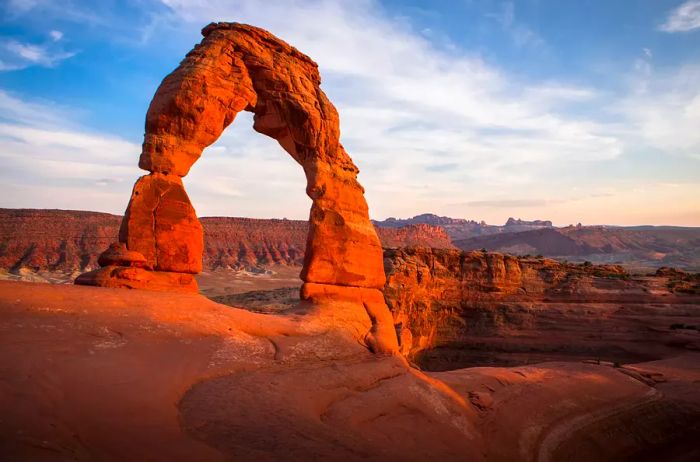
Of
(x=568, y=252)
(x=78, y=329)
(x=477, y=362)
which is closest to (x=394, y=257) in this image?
(x=477, y=362)

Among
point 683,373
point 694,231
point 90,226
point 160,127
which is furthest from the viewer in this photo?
point 694,231

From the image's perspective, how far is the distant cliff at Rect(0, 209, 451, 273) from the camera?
55.8m

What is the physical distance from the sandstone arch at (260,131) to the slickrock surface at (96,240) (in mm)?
43282

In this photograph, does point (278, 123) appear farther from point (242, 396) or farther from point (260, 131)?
point (242, 396)

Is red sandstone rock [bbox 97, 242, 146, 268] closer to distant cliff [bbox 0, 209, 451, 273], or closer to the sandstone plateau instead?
the sandstone plateau

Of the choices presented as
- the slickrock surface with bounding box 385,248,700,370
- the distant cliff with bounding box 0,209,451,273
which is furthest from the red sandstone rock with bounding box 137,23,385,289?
the distant cliff with bounding box 0,209,451,273

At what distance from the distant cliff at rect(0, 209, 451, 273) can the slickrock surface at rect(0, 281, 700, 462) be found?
177 ft

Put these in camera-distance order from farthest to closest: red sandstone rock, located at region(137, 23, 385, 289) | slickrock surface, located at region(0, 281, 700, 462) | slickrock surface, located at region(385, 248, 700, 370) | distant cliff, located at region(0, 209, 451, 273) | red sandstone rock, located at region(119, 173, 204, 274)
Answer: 1. distant cliff, located at region(0, 209, 451, 273)
2. slickrock surface, located at region(385, 248, 700, 370)
3. red sandstone rock, located at region(137, 23, 385, 289)
4. red sandstone rock, located at region(119, 173, 204, 274)
5. slickrock surface, located at region(0, 281, 700, 462)

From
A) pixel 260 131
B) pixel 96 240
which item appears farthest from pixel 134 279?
pixel 96 240

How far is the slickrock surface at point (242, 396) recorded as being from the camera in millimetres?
4711

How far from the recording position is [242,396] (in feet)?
20.9

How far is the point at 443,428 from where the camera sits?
8.49 metres

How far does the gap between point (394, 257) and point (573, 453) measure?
582 inches

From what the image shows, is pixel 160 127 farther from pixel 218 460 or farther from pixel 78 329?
pixel 218 460
